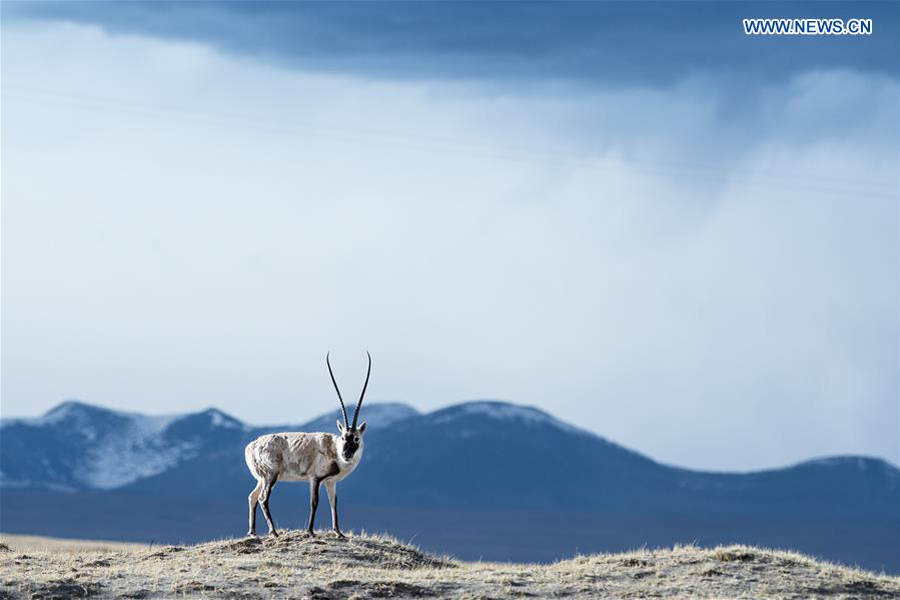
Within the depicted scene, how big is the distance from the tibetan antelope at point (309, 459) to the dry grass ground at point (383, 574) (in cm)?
93

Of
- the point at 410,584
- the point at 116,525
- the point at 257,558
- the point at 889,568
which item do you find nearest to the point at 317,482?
the point at 257,558

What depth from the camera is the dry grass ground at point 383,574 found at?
1013 inches

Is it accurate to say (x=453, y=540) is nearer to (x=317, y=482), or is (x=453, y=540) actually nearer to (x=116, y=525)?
(x=116, y=525)

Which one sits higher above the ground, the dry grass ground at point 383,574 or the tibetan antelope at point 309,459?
the tibetan antelope at point 309,459

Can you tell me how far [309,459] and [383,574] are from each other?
3.61 metres

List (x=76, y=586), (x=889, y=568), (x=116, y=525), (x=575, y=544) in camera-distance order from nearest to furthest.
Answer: (x=76, y=586), (x=889, y=568), (x=575, y=544), (x=116, y=525)

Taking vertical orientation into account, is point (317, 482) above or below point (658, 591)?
above

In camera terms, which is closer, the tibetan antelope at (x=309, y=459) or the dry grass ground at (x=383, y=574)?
the dry grass ground at (x=383, y=574)

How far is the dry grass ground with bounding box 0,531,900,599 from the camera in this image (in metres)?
25.7

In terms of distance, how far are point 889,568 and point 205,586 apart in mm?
134487

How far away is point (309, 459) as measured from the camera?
30.2 metres

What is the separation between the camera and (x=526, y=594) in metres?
25.9

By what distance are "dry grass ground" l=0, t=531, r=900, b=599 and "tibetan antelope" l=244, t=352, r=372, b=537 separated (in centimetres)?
93

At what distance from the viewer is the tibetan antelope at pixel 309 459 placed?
97.2 feet
